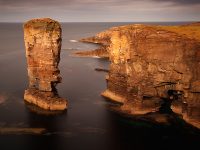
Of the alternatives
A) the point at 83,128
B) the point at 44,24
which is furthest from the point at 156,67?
the point at 44,24

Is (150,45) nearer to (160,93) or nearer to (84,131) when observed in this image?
(160,93)

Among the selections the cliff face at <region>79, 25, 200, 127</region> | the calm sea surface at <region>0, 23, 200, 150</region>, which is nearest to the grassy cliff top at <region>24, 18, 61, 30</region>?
the cliff face at <region>79, 25, 200, 127</region>

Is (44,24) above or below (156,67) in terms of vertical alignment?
above

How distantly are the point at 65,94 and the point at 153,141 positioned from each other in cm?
3176

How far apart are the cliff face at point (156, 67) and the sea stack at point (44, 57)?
13.8 metres

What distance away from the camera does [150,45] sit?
5928 cm

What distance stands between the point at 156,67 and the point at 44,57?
2357cm

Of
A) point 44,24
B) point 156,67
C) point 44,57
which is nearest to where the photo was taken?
point 156,67

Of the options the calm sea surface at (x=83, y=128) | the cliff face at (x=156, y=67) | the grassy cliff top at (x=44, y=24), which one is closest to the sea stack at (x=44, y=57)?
the grassy cliff top at (x=44, y=24)

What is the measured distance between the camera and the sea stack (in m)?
61.2

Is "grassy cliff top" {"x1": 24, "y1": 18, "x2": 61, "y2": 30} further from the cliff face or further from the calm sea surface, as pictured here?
the calm sea surface

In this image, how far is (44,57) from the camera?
6225 cm

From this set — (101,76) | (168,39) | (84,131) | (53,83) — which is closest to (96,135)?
(84,131)

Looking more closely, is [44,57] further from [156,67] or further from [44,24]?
[156,67]
